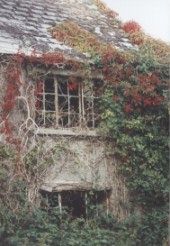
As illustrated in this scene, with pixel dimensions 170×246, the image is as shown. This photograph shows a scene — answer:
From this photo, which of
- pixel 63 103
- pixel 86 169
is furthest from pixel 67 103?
pixel 86 169

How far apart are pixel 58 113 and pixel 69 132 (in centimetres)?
52

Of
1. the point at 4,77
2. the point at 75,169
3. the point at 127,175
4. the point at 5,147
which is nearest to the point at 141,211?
the point at 127,175

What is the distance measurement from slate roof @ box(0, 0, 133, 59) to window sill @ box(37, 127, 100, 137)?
70.0 inches

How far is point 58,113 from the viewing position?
11273 millimetres

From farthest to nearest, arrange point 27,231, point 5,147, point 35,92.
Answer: point 35,92, point 5,147, point 27,231

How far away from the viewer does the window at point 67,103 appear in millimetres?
11227

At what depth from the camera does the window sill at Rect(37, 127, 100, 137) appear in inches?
430

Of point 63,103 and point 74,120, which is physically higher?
point 63,103

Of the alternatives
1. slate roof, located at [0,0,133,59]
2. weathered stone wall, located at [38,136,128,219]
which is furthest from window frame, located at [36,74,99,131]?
slate roof, located at [0,0,133,59]

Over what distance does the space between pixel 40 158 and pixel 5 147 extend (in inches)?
33.4

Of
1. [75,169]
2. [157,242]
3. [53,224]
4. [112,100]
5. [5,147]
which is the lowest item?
[157,242]

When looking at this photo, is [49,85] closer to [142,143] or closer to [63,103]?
[63,103]

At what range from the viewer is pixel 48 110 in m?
11.5

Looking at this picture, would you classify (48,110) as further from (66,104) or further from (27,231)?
(27,231)
